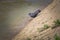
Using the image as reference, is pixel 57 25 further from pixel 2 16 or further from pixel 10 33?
pixel 2 16

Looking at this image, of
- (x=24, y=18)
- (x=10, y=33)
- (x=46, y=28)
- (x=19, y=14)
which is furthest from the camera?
(x=19, y=14)

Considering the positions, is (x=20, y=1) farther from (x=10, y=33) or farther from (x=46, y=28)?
(x=46, y=28)

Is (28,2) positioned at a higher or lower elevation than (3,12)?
higher

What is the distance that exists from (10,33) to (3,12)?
2.33 m

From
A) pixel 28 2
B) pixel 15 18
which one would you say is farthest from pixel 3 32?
pixel 28 2

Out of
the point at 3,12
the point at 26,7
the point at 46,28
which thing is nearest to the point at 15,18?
the point at 3,12

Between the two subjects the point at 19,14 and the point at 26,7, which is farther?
the point at 26,7

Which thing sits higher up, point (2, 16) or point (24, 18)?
point (2, 16)

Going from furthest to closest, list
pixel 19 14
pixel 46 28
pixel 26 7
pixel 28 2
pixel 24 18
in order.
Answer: pixel 28 2 < pixel 26 7 < pixel 19 14 < pixel 24 18 < pixel 46 28

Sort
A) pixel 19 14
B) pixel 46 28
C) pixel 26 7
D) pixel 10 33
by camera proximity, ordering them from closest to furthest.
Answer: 1. pixel 46 28
2. pixel 10 33
3. pixel 19 14
4. pixel 26 7

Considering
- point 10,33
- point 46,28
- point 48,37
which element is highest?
point 10,33

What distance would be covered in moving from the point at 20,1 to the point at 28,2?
63 cm

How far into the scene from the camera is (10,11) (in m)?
8.84

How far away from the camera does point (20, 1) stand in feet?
36.3
